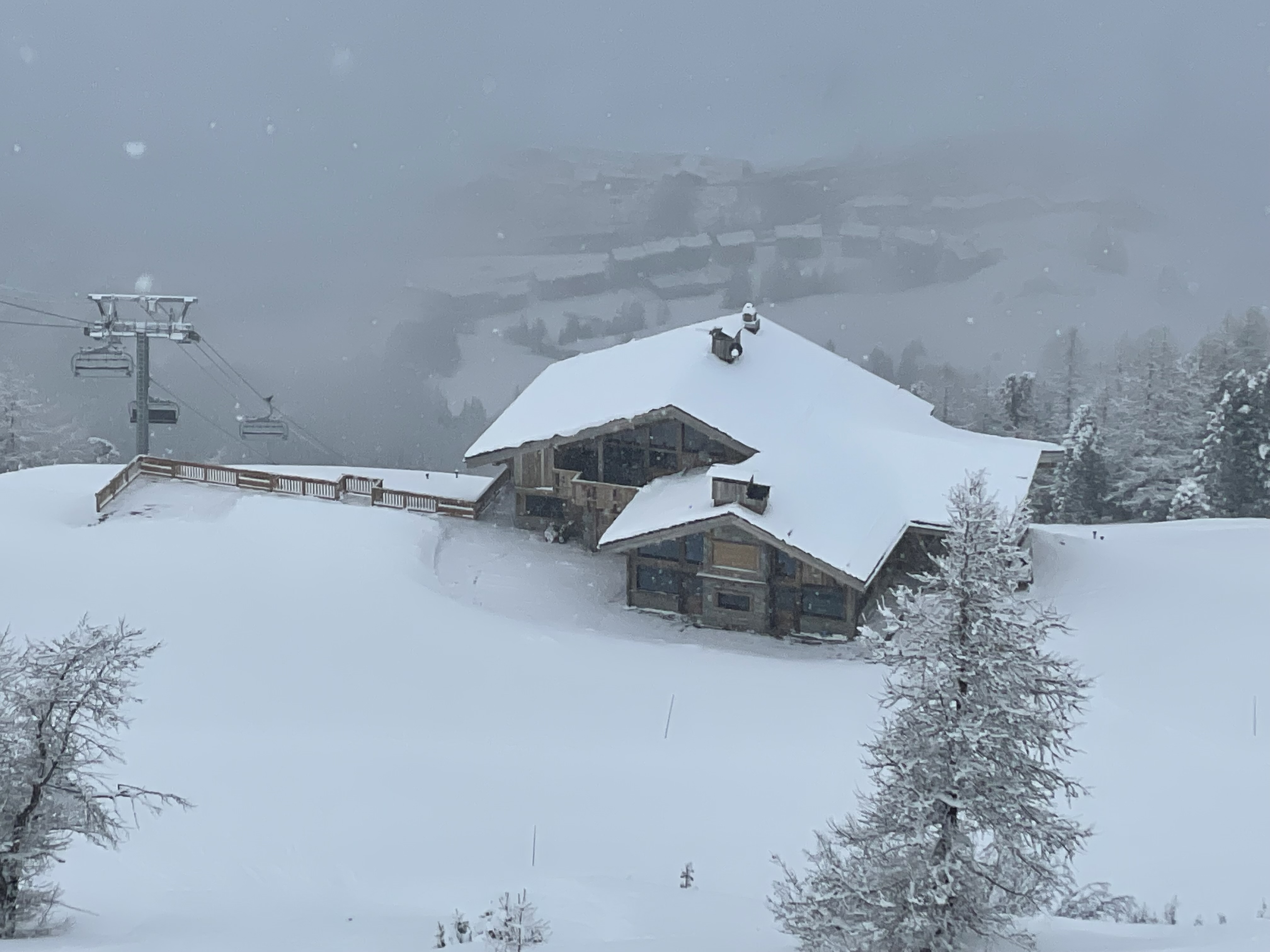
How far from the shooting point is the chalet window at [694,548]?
102 feet

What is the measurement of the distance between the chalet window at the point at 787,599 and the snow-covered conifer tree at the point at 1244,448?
2635 centimetres

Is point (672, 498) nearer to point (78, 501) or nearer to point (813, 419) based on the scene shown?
point (813, 419)

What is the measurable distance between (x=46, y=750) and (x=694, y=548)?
20.4m

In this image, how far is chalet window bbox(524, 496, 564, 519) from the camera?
→ 118ft

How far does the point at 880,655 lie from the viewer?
1141 cm

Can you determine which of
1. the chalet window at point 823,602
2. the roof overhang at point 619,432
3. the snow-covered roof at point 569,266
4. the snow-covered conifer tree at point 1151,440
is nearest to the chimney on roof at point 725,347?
the roof overhang at point 619,432

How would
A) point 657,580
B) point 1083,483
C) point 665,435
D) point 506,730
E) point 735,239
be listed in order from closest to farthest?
point 506,730 < point 657,580 < point 665,435 < point 1083,483 < point 735,239

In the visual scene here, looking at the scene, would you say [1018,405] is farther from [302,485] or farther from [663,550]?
[302,485]

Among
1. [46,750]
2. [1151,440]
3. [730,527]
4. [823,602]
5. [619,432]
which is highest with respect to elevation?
[1151,440]

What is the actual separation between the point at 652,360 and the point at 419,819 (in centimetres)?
2109

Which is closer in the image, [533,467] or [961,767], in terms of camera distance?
[961,767]

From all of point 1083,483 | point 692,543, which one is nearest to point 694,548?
point 692,543

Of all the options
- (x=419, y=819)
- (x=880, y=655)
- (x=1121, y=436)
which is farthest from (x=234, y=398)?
(x=880, y=655)

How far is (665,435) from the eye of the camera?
34.3 m
